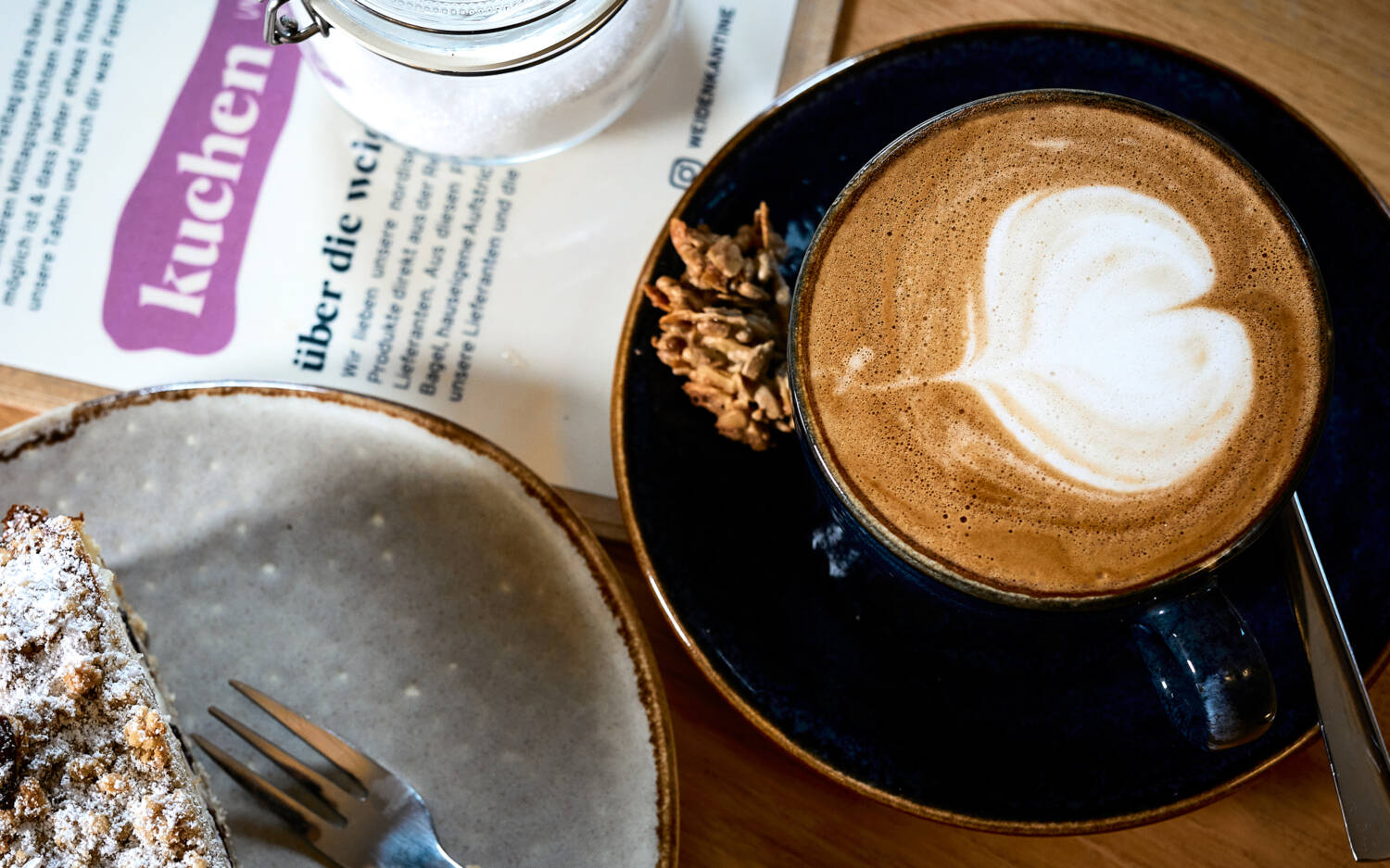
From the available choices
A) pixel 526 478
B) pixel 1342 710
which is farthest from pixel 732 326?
pixel 1342 710

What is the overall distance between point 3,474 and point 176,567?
0.48 feet

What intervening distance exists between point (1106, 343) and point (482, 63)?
483 mm

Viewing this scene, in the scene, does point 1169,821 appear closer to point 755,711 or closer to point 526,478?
point 755,711

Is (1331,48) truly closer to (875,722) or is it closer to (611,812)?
(875,722)

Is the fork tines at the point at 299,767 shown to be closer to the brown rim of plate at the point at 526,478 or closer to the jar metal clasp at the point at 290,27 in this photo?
the brown rim of plate at the point at 526,478

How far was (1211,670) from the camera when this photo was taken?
0.65 meters

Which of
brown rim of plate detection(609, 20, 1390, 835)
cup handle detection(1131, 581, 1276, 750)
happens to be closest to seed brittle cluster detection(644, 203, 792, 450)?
brown rim of plate detection(609, 20, 1390, 835)

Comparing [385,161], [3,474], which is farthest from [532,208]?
[3,474]

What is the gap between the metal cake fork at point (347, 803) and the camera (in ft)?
2.59

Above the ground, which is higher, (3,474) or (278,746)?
(3,474)

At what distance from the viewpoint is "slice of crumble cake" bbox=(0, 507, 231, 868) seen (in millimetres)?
671

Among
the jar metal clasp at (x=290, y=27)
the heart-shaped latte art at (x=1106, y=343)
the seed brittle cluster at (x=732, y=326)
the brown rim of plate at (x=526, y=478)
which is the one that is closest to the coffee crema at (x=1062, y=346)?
the heart-shaped latte art at (x=1106, y=343)

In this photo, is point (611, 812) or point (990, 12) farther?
point (990, 12)

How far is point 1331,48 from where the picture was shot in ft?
3.00
